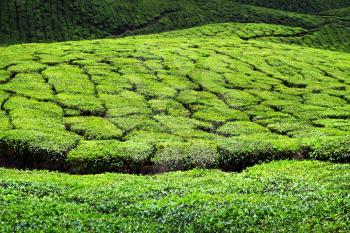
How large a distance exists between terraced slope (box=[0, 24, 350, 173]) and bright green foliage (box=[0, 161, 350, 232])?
7.93 feet

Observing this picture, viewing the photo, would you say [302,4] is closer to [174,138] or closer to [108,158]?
[174,138]

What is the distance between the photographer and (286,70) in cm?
4328

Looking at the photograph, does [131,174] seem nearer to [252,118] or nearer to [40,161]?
[40,161]

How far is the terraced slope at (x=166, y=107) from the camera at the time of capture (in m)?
22.7

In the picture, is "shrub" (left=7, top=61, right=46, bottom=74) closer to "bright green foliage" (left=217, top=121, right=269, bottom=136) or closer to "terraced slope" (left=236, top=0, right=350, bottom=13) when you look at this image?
"bright green foliage" (left=217, top=121, right=269, bottom=136)

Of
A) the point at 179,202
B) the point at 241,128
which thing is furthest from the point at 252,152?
the point at 179,202

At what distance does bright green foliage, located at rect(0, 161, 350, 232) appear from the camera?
46.8 feet

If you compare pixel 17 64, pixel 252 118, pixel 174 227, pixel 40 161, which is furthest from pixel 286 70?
pixel 174 227

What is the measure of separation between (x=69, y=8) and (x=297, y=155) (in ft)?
290

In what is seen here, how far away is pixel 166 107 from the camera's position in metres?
30.8

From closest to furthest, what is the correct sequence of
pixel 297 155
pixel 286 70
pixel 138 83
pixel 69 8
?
pixel 297 155
pixel 138 83
pixel 286 70
pixel 69 8

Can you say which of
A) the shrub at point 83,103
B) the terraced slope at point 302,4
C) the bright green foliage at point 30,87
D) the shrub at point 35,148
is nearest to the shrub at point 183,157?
the shrub at point 35,148

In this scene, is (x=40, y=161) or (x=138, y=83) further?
(x=138, y=83)

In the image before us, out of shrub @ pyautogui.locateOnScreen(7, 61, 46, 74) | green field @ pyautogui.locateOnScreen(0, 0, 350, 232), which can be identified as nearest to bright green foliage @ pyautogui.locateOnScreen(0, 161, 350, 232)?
green field @ pyautogui.locateOnScreen(0, 0, 350, 232)
